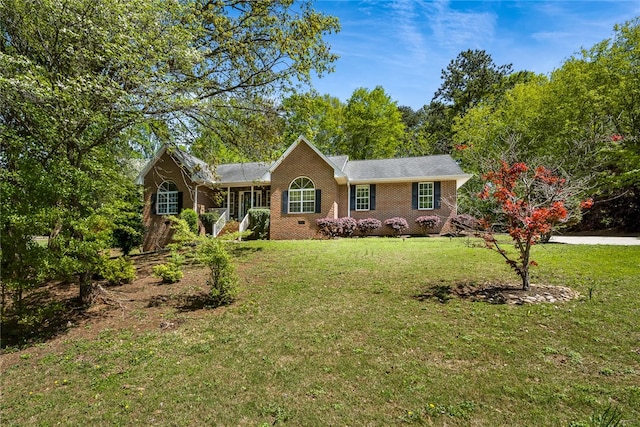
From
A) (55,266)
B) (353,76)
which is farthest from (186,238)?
(353,76)

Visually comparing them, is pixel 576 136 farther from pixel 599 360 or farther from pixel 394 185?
pixel 599 360

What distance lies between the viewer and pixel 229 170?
20.5m

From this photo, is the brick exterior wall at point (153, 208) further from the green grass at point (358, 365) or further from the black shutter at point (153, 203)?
the green grass at point (358, 365)

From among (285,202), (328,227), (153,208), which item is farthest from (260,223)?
(153,208)

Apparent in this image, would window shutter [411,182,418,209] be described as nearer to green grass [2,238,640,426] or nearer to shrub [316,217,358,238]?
shrub [316,217,358,238]

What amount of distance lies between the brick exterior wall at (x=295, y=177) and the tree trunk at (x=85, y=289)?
9759 mm

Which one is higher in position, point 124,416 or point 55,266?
point 55,266

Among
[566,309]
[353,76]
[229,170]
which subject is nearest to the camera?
[566,309]

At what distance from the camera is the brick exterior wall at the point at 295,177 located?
16.5 m

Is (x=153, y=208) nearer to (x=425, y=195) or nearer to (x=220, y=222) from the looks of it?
(x=220, y=222)

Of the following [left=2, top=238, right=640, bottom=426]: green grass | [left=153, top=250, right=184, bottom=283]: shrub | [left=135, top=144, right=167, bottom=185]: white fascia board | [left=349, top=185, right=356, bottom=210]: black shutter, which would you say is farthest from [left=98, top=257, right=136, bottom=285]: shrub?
[left=349, top=185, right=356, bottom=210]: black shutter

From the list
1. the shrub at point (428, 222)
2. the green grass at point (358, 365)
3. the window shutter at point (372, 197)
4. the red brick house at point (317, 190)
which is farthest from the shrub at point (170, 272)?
the shrub at point (428, 222)

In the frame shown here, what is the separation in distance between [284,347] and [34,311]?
17.8ft

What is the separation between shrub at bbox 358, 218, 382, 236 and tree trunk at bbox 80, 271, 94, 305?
39.1 ft
